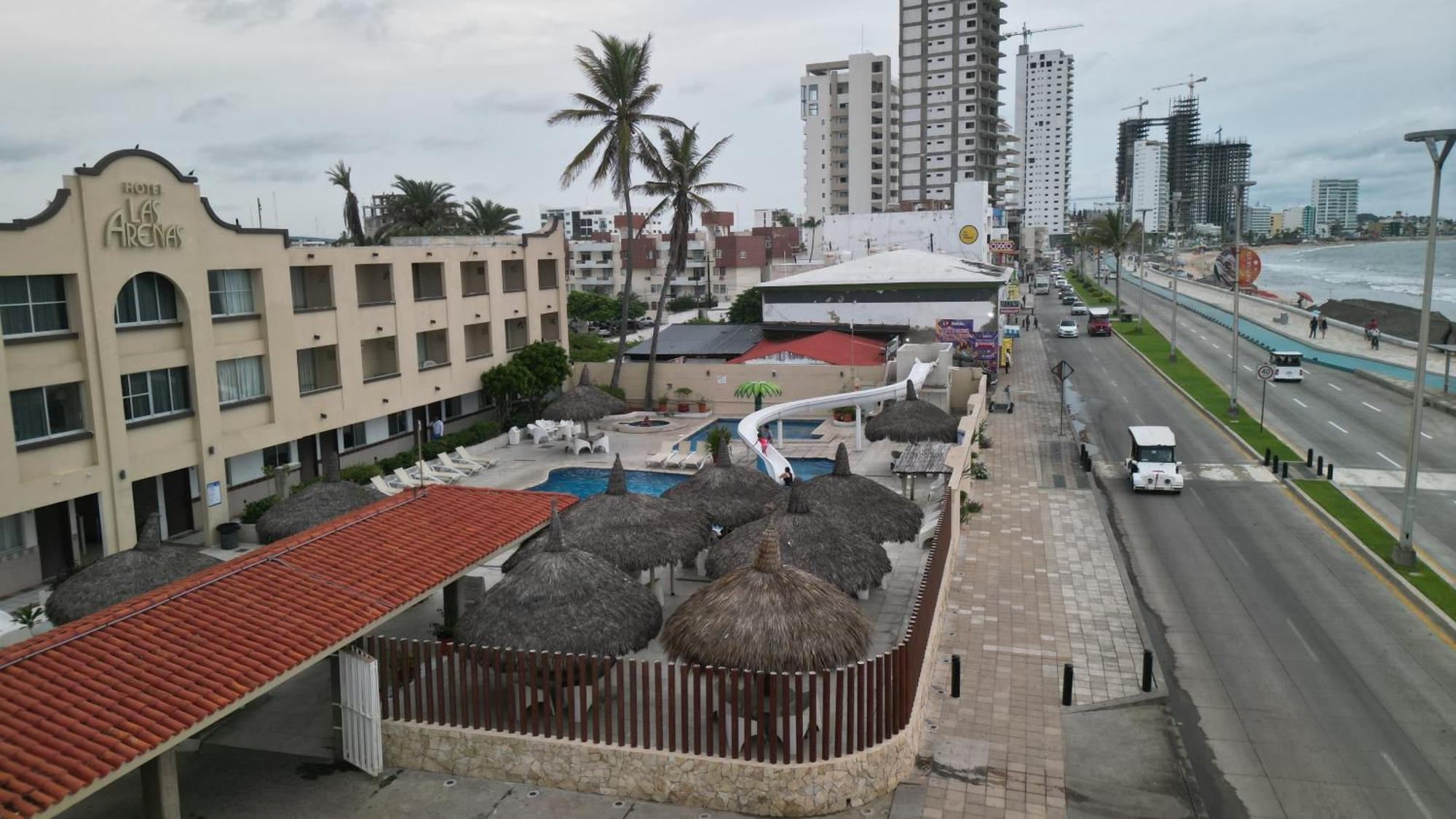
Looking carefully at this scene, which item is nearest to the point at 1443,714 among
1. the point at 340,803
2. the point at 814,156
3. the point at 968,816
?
the point at 968,816

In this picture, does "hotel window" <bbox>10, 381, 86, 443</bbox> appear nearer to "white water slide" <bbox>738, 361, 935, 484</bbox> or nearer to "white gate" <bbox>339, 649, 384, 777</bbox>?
"white gate" <bbox>339, 649, 384, 777</bbox>

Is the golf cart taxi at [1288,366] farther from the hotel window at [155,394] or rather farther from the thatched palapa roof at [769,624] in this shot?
the hotel window at [155,394]

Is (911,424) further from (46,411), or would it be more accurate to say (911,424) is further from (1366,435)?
(46,411)

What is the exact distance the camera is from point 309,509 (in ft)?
71.6

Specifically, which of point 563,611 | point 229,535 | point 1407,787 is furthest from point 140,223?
point 1407,787

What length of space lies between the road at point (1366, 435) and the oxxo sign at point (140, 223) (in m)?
31.7

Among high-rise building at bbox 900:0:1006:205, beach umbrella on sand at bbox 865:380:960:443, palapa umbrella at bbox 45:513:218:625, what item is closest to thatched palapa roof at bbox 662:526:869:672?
palapa umbrella at bbox 45:513:218:625

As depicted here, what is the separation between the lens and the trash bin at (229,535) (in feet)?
85.6

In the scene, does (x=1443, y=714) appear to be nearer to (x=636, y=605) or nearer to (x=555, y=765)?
(x=636, y=605)

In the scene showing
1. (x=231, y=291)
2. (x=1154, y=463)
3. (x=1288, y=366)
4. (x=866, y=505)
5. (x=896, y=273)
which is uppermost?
(x=231, y=291)

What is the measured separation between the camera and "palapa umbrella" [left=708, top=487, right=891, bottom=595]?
59.6 ft

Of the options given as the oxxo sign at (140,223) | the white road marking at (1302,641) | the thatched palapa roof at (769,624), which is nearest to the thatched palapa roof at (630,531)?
the thatched palapa roof at (769,624)

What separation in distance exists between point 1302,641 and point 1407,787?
556 centimetres

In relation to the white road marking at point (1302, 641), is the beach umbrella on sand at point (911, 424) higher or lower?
higher
